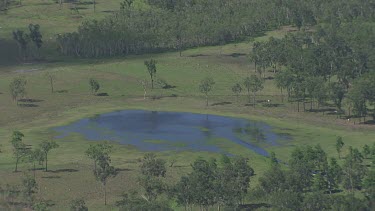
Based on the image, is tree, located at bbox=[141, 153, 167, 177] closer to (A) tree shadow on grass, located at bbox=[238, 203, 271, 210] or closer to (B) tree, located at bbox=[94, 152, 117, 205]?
(B) tree, located at bbox=[94, 152, 117, 205]

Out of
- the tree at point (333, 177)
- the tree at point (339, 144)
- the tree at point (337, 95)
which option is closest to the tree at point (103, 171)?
the tree at point (333, 177)

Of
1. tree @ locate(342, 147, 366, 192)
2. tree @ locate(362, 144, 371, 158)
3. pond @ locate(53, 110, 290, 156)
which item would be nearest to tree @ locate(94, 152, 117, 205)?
pond @ locate(53, 110, 290, 156)

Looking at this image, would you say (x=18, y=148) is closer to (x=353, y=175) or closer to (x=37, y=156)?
(x=37, y=156)

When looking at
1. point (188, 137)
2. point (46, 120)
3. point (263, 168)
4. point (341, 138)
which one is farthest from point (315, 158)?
point (46, 120)

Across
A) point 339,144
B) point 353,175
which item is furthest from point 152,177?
point 339,144

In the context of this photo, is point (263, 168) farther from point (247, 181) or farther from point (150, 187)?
point (150, 187)

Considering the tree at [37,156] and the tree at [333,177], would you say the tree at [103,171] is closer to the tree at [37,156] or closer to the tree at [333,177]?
the tree at [37,156]
